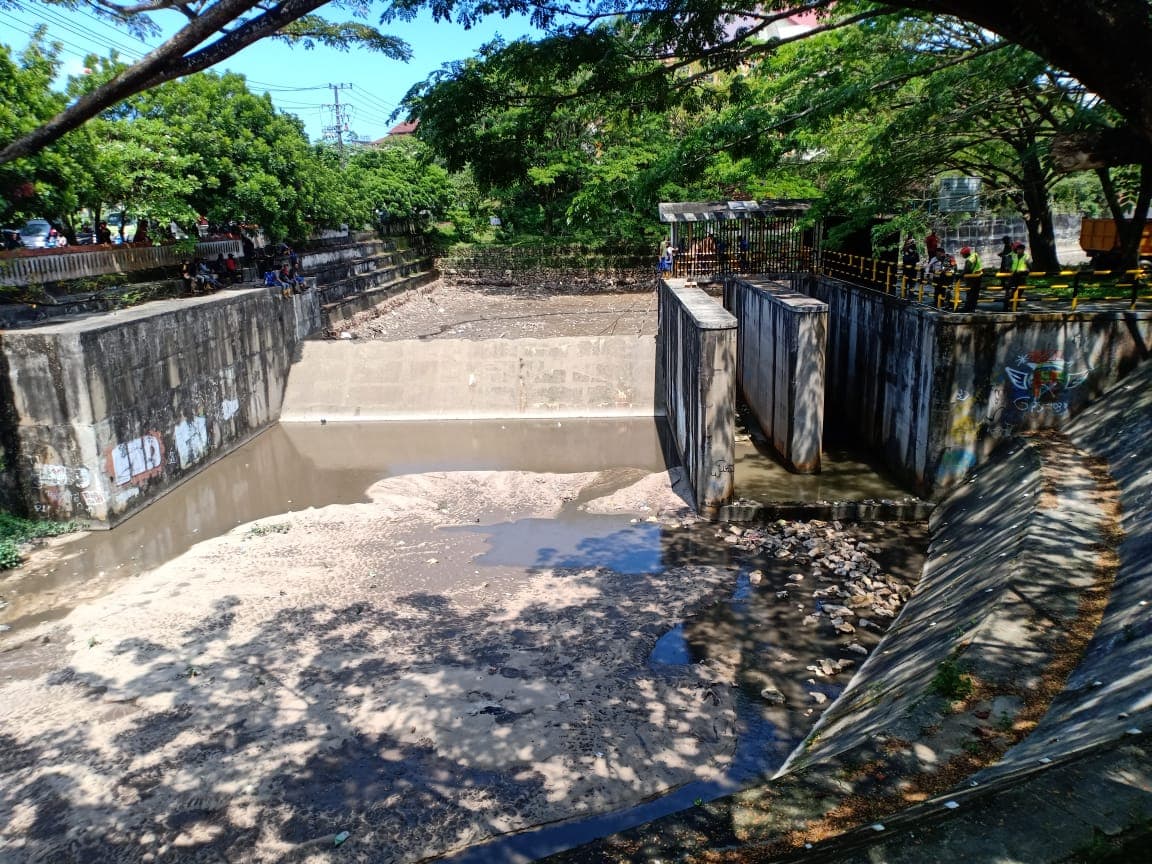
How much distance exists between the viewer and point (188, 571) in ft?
44.3

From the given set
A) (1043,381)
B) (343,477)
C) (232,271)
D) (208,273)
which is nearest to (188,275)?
(208,273)

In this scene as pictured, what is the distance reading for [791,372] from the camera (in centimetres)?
1619

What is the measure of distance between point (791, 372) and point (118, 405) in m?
13.8

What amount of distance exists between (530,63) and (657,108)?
1.55 meters

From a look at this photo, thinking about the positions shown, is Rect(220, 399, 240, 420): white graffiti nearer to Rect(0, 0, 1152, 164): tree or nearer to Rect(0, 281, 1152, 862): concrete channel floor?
→ Rect(0, 281, 1152, 862): concrete channel floor

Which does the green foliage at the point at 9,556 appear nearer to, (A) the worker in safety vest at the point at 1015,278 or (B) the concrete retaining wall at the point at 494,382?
(B) the concrete retaining wall at the point at 494,382

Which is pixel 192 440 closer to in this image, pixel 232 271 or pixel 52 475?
pixel 52 475

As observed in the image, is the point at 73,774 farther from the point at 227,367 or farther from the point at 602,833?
the point at 227,367

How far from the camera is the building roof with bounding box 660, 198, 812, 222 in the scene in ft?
76.1

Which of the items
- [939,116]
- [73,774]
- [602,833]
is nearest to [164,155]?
[73,774]

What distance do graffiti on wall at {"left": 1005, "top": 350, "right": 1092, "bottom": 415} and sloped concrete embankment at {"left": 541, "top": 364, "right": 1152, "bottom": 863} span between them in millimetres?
523

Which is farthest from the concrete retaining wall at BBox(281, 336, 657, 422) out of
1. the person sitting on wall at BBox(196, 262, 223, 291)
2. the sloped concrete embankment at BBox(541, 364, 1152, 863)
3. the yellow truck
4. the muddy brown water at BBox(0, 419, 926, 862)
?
the sloped concrete embankment at BBox(541, 364, 1152, 863)

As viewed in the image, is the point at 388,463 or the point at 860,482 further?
the point at 388,463

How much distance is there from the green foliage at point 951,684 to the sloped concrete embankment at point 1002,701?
17 millimetres
